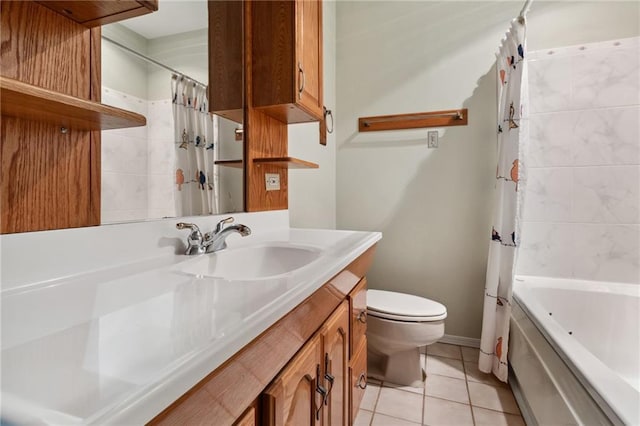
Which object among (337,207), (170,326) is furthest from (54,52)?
(337,207)

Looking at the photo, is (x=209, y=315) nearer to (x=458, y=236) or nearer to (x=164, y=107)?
(x=164, y=107)

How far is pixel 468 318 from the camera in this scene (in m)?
2.12

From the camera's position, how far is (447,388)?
1.67 m

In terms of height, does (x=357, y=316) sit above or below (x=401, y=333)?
above

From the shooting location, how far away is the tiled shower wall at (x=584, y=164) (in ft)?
5.72

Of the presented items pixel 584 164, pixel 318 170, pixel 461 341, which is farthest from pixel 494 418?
pixel 318 170

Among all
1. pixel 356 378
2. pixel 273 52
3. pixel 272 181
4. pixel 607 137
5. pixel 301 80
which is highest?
pixel 273 52

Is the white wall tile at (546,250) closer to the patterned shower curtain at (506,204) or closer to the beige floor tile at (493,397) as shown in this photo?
the patterned shower curtain at (506,204)

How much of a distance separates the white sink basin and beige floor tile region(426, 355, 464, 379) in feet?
4.12

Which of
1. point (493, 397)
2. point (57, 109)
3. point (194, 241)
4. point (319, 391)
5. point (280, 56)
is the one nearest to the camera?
point (57, 109)

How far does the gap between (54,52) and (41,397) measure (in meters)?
0.69

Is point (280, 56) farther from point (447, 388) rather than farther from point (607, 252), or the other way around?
point (607, 252)

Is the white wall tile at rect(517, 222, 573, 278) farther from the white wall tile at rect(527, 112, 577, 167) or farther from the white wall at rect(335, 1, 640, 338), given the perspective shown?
the white wall tile at rect(527, 112, 577, 167)

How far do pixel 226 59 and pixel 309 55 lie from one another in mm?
400
